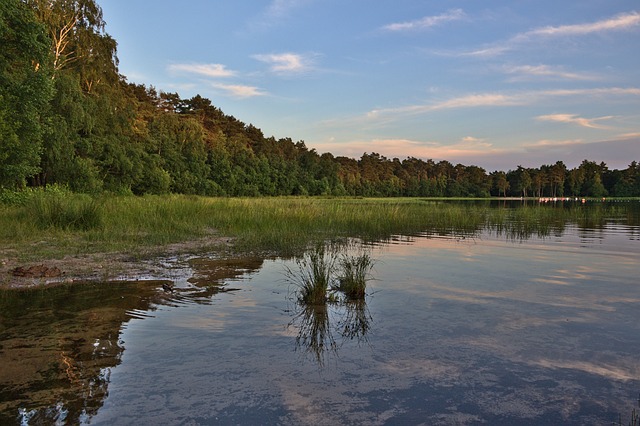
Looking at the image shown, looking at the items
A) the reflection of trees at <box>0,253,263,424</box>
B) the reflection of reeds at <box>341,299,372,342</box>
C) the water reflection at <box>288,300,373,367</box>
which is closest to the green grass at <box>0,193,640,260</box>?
the reflection of trees at <box>0,253,263,424</box>

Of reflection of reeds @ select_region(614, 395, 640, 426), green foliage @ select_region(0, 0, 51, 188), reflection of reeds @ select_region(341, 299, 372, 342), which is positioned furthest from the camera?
green foliage @ select_region(0, 0, 51, 188)

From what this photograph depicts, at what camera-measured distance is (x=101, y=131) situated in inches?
Answer: 1459

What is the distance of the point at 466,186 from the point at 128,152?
129m

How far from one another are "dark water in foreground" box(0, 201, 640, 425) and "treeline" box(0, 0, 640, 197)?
15.2 m

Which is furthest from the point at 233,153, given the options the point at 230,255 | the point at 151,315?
the point at 151,315

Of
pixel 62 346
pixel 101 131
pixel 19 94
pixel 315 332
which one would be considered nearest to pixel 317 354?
pixel 315 332

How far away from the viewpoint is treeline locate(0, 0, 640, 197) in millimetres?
19906

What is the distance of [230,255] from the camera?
1305 centimetres

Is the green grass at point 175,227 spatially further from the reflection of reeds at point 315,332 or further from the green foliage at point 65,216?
the reflection of reeds at point 315,332

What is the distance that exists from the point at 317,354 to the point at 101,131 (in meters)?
36.8

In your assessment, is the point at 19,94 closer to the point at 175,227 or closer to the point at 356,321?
the point at 175,227

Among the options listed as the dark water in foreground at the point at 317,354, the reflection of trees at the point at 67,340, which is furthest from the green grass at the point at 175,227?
the dark water in foreground at the point at 317,354

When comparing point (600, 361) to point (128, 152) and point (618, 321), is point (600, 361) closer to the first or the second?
point (618, 321)

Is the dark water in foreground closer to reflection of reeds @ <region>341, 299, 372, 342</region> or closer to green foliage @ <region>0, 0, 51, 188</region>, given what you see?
reflection of reeds @ <region>341, 299, 372, 342</region>
